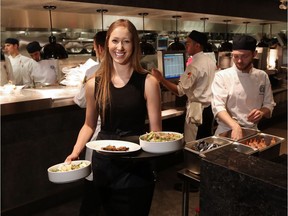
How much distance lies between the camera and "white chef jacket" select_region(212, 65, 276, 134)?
2.48 meters

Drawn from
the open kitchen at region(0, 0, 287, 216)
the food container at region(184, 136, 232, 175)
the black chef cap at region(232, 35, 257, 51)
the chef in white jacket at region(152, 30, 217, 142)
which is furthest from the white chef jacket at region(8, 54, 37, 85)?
A: the food container at region(184, 136, 232, 175)

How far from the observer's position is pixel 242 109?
8.20 ft

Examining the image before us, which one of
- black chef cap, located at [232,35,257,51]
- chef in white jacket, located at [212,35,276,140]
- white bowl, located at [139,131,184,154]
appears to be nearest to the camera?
white bowl, located at [139,131,184,154]

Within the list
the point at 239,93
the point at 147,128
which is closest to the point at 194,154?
the point at 239,93

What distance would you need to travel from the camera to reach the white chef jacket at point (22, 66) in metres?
5.03

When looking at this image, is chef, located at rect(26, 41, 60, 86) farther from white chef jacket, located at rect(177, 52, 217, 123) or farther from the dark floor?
white chef jacket, located at rect(177, 52, 217, 123)

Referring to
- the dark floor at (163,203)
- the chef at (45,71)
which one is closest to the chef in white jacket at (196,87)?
the dark floor at (163,203)

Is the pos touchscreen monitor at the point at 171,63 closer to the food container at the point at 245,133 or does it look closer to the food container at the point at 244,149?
the food container at the point at 245,133

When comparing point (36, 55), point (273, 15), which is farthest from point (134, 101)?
point (273, 15)

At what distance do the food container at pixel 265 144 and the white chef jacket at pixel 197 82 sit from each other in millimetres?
1379

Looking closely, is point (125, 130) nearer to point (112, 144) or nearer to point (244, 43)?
point (112, 144)

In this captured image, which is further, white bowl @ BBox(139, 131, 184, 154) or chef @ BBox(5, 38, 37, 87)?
chef @ BBox(5, 38, 37, 87)

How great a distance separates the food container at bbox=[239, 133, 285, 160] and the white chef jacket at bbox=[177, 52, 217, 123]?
1.38 metres

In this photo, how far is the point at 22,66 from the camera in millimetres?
5027
